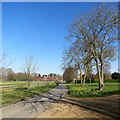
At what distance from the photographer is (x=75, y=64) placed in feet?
74.3

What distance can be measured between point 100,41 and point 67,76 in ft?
90.7

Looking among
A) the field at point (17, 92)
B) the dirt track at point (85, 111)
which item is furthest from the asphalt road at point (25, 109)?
the field at point (17, 92)

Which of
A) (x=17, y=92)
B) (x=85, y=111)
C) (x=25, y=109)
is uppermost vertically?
(x=85, y=111)

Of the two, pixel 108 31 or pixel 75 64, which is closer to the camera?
pixel 108 31

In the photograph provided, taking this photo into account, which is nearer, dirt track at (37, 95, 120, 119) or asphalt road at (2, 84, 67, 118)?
dirt track at (37, 95, 120, 119)

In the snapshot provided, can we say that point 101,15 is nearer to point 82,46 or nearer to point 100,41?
point 100,41

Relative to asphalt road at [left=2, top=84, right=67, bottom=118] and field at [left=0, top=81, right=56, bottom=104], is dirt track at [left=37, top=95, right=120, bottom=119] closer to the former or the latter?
asphalt road at [left=2, top=84, right=67, bottom=118]

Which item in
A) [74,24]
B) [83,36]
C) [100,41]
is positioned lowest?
[100,41]

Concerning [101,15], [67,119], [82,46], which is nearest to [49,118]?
[67,119]

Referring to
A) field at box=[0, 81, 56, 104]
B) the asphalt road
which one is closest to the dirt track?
the asphalt road

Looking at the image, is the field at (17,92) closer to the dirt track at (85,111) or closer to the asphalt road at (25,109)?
the asphalt road at (25,109)

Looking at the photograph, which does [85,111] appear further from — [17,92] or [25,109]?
[17,92]


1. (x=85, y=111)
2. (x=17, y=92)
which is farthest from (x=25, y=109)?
(x=17, y=92)

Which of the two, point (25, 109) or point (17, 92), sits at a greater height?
point (25, 109)
